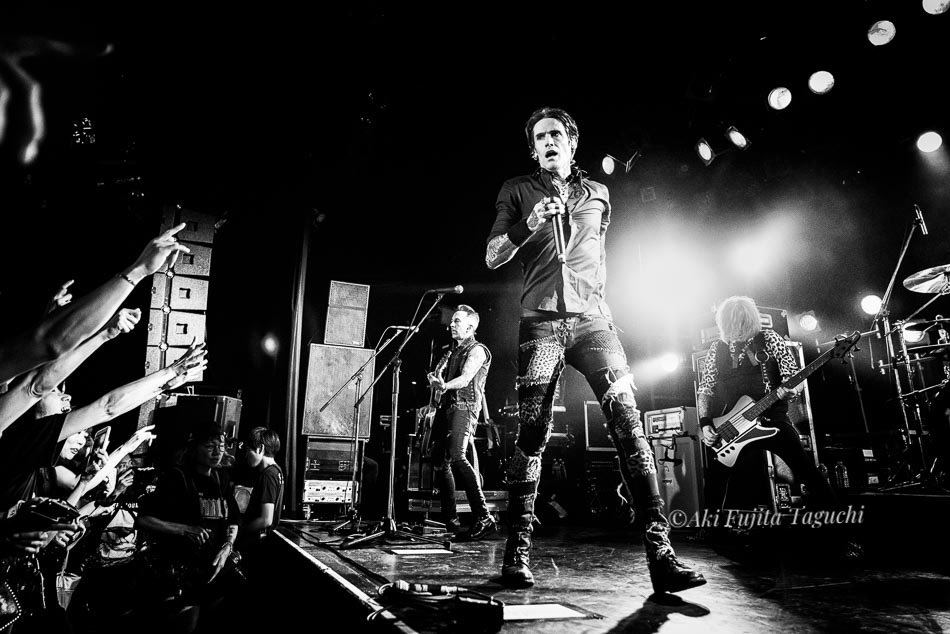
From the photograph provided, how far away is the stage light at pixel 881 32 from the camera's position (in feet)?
17.7

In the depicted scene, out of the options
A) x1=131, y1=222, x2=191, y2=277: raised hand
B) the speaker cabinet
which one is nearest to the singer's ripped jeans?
x1=131, y1=222, x2=191, y2=277: raised hand

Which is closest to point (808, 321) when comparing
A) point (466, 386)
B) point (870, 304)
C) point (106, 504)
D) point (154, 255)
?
point (870, 304)

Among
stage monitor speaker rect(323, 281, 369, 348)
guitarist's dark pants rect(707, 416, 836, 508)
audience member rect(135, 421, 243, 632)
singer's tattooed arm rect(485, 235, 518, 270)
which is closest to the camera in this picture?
singer's tattooed arm rect(485, 235, 518, 270)

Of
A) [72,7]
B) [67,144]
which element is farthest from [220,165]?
[72,7]

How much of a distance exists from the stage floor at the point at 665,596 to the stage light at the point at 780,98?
5141 mm

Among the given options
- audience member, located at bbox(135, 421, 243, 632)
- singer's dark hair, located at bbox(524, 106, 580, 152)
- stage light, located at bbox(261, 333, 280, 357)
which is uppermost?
singer's dark hair, located at bbox(524, 106, 580, 152)

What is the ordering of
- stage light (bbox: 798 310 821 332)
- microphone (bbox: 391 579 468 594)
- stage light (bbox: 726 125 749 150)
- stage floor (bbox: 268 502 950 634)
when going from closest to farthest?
stage floor (bbox: 268 502 950 634) → microphone (bbox: 391 579 468 594) → stage light (bbox: 726 125 749 150) → stage light (bbox: 798 310 821 332)

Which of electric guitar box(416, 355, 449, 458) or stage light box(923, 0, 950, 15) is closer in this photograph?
stage light box(923, 0, 950, 15)

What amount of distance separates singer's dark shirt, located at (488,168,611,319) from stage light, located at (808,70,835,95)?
211 inches

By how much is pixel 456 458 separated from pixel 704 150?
561 centimetres

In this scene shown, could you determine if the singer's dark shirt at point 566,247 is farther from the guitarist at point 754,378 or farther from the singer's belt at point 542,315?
the guitarist at point 754,378

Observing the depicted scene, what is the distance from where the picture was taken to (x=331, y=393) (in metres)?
7.52

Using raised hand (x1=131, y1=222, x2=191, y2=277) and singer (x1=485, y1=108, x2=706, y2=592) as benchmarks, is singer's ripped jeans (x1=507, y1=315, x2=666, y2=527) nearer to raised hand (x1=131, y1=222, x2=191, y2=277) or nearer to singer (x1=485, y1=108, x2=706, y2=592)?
singer (x1=485, y1=108, x2=706, y2=592)

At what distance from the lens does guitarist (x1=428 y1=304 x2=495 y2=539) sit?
189 inches
